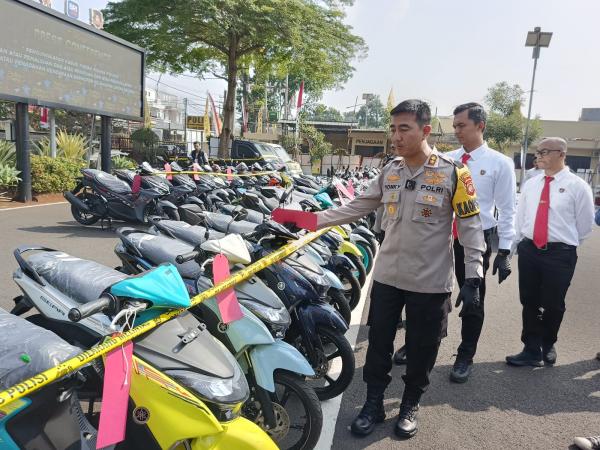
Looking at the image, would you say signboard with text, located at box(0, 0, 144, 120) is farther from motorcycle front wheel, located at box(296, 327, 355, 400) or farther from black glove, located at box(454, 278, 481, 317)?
black glove, located at box(454, 278, 481, 317)

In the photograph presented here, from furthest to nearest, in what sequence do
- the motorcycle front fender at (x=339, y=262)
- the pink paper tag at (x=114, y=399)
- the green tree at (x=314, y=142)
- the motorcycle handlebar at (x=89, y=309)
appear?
the green tree at (x=314, y=142)
the motorcycle front fender at (x=339, y=262)
the motorcycle handlebar at (x=89, y=309)
the pink paper tag at (x=114, y=399)

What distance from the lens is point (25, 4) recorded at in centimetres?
895

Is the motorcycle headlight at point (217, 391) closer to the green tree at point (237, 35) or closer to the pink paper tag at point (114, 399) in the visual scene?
the pink paper tag at point (114, 399)

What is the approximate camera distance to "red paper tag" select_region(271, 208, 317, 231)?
9.58 ft

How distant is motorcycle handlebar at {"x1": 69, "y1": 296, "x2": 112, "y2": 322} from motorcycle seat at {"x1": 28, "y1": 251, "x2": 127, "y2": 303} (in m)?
0.66

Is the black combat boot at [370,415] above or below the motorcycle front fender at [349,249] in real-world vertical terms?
below

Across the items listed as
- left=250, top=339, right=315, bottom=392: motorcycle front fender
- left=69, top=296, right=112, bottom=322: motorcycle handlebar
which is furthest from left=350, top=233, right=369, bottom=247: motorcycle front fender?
left=69, top=296, right=112, bottom=322: motorcycle handlebar

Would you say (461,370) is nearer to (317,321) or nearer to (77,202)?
(317,321)

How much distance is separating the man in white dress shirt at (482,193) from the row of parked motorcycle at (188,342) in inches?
37.8

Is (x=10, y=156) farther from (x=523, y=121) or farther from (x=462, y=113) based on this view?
(x=523, y=121)

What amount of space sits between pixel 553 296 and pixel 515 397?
2.91 feet

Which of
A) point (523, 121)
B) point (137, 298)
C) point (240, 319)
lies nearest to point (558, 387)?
point (240, 319)

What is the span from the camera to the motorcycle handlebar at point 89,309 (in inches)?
→ 65.6

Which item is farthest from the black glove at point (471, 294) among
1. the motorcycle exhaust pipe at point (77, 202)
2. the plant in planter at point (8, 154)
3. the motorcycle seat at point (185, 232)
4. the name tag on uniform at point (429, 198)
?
the plant in planter at point (8, 154)
